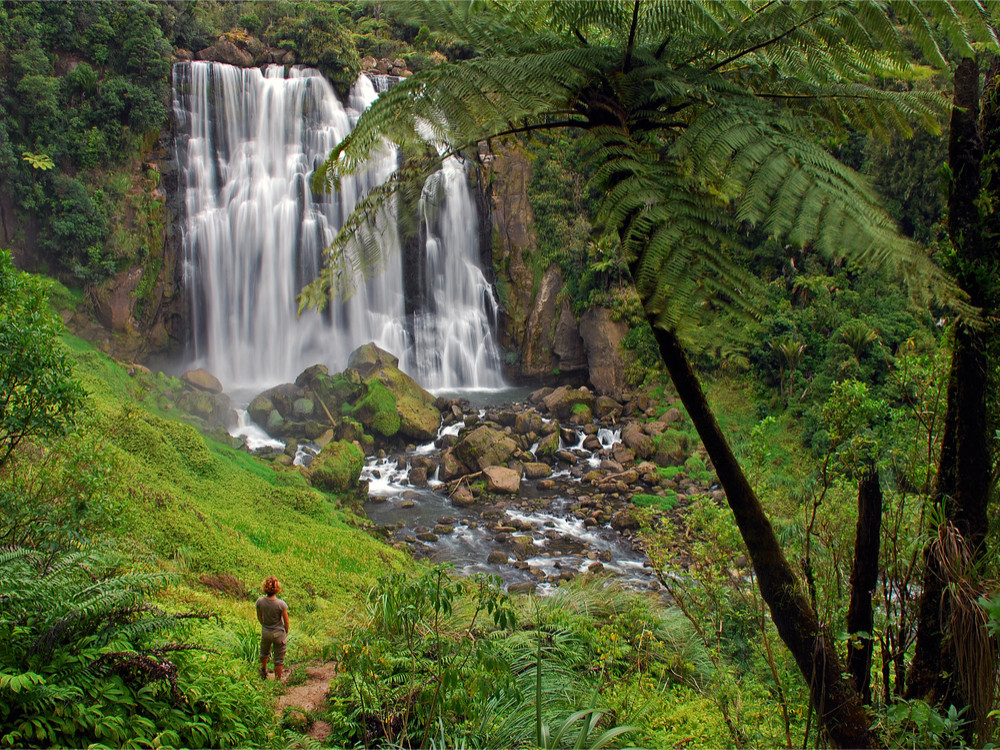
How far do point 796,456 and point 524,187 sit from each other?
13578 millimetres

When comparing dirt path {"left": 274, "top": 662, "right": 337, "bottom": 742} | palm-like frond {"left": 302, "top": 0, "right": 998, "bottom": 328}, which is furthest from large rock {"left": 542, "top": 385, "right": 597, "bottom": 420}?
palm-like frond {"left": 302, "top": 0, "right": 998, "bottom": 328}

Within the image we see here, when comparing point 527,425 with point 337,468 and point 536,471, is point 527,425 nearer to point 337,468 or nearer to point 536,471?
point 536,471

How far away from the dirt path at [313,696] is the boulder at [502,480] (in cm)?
832

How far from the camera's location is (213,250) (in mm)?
19984

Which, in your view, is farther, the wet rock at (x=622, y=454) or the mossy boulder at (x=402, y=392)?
the mossy boulder at (x=402, y=392)

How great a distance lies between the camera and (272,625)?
5.16m

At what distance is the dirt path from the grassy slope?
4.68 ft

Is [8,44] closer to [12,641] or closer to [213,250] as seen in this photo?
[213,250]

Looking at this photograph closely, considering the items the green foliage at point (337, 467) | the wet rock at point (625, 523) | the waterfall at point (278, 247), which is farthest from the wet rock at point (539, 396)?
the wet rock at point (625, 523)

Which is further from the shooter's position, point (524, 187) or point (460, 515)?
point (524, 187)

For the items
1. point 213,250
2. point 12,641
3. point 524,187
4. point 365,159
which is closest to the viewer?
point 365,159

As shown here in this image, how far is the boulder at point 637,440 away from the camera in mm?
15695

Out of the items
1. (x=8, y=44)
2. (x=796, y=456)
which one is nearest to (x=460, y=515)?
(x=796, y=456)

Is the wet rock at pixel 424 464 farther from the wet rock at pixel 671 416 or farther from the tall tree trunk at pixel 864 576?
the tall tree trunk at pixel 864 576
